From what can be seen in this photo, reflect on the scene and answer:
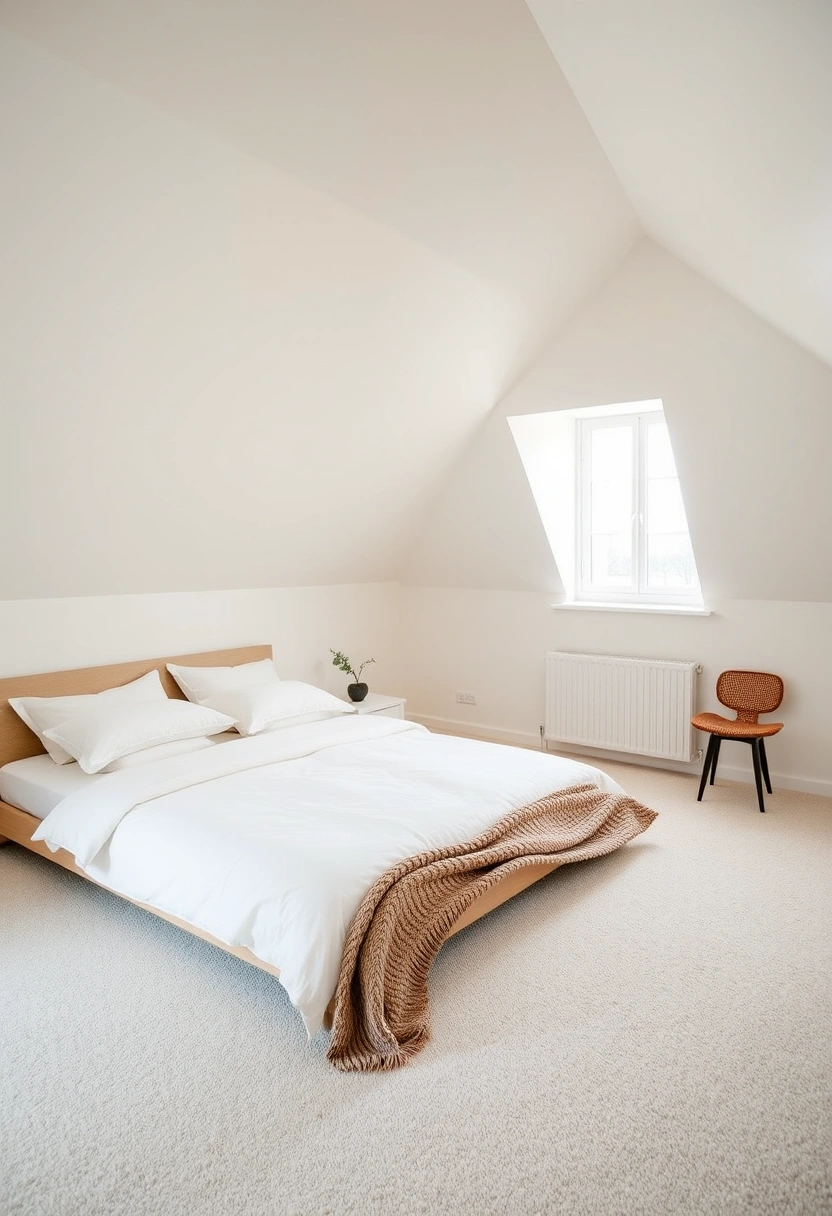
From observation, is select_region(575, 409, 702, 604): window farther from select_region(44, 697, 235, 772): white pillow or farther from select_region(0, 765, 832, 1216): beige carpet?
select_region(44, 697, 235, 772): white pillow

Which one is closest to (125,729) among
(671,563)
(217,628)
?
(217,628)

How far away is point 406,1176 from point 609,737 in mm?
3290

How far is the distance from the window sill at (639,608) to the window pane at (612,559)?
0.17 meters

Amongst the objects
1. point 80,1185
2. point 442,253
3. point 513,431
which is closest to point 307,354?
point 442,253

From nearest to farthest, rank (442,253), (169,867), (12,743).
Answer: (169,867) < (442,253) < (12,743)

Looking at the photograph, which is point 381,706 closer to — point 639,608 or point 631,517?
point 639,608

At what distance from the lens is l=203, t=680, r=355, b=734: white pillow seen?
3949 mm

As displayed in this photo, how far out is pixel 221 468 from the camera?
12.5 feet

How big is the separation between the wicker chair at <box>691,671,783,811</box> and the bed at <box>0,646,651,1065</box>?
746 mm

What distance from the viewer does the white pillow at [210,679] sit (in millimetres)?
4172

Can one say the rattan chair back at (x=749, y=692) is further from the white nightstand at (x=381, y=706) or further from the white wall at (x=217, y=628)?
the white wall at (x=217, y=628)

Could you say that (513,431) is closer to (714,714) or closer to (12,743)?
(714,714)

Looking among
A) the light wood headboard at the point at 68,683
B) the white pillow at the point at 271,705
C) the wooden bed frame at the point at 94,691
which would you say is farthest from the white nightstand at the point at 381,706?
the light wood headboard at the point at 68,683

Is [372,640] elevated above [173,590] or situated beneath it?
situated beneath
